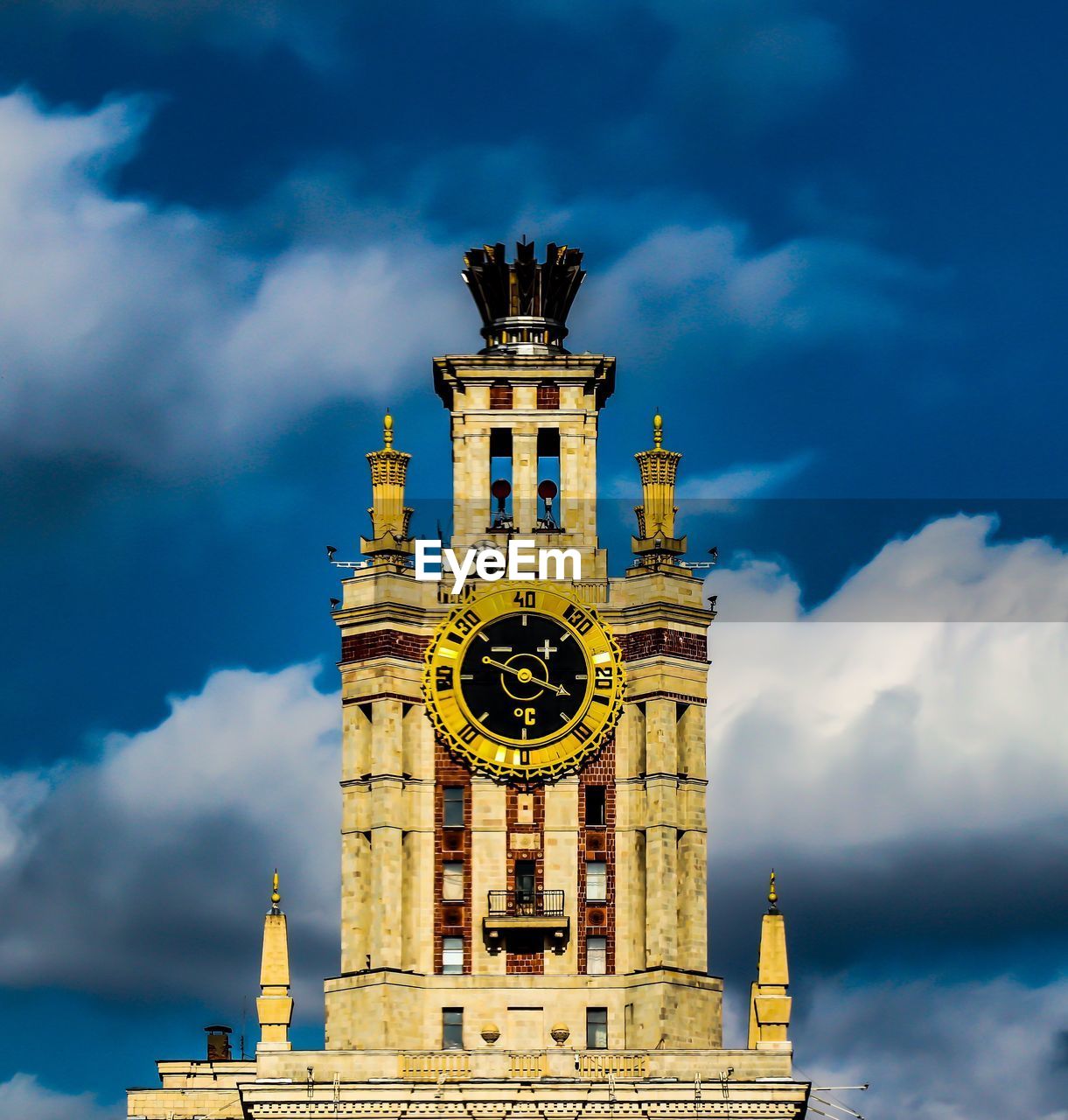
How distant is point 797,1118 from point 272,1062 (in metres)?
20.2

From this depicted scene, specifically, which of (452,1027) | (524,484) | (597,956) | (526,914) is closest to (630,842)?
(597,956)

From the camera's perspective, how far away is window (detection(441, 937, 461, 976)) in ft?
574

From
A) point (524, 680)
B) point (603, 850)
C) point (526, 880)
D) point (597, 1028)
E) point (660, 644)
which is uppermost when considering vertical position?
point (660, 644)

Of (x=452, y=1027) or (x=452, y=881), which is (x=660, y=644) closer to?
(x=452, y=881)

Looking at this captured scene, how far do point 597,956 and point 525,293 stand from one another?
92.9ft

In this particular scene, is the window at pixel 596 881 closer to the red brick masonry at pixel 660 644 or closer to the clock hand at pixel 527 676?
the clock hand at pixel 527 676

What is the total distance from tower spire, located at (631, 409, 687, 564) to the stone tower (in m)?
0.08

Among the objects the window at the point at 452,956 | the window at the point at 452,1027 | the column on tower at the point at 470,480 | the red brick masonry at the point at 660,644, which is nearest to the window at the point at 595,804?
the red brick masonry at the point at 660,644

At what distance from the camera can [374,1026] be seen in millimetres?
172750

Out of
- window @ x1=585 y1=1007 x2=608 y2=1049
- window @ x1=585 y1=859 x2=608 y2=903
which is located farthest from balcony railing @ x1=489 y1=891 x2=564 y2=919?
window @ x1=585 y1=1007 x2=608 y2=1049

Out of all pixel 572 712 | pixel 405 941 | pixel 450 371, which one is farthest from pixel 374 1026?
pixel 450 371

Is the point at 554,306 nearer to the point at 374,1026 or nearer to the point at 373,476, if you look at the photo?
the point at 373,476

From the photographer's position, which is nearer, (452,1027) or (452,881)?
(452,1027)

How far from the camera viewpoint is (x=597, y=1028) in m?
174
